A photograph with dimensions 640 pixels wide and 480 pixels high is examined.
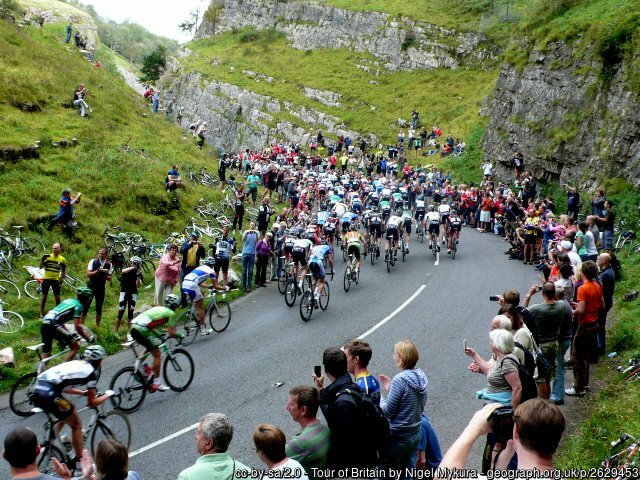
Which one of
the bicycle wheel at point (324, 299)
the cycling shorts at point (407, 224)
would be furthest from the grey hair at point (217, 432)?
the cycling shorts at point (407, 224)

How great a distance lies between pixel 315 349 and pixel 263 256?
6376 mm

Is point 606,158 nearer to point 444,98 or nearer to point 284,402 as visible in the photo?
point 284,402

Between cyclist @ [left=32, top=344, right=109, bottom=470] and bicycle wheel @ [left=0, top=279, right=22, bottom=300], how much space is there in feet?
30.2

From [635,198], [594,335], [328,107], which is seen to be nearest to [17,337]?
[594,335]

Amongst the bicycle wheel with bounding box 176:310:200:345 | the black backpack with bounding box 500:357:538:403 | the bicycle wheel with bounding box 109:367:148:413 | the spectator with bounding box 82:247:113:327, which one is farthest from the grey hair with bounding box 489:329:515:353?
the spectator with bounding box 82:247:113:327

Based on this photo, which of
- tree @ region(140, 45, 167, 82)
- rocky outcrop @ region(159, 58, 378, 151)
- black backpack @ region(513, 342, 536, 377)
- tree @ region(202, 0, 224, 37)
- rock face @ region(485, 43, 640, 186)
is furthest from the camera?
tree @ region(140, 45, 167, 82)

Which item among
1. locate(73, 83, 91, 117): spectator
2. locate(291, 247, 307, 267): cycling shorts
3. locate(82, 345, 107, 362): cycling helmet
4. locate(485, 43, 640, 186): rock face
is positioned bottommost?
locate(291, 247, 307, 267): cycling shorts

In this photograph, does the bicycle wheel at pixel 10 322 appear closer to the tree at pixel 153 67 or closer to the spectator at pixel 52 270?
the spectator at pixel 52 270

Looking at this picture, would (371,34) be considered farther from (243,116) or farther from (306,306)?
(306,306)

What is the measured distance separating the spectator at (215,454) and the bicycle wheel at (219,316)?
952 centimetres

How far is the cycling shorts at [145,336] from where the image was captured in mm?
9875

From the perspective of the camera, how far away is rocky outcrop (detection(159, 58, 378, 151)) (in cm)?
5675

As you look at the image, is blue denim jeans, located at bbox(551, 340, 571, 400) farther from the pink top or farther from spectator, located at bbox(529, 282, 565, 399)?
the pink top

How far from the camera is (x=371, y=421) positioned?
5.25 meters
